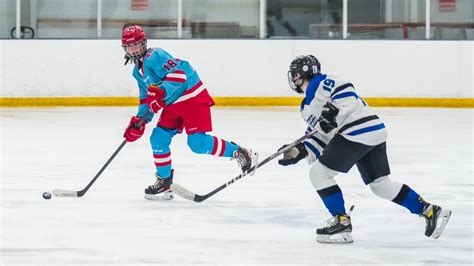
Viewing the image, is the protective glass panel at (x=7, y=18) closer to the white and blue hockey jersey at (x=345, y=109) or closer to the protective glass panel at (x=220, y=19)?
the protective glass panel at (x=220, y=19)

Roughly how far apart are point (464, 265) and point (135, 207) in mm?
1639

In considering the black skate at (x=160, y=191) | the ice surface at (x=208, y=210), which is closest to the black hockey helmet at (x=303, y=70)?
the ice surface at (x=208, y=210)

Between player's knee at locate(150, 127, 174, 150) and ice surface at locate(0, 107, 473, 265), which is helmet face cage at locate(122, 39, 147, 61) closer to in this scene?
player's knee at locate(150, 127, 174, 150)

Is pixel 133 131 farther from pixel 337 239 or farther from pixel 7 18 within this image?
pixel 7 18

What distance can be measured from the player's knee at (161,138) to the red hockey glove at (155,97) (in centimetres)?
16

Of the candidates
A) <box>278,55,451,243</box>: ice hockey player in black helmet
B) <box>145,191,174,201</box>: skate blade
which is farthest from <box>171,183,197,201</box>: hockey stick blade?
<box>278,55,451,243</box>: ice hockey player in black helmet

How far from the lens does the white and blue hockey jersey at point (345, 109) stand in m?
3.38

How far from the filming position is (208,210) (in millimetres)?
4180

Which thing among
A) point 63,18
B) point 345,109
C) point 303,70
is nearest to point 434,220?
point 345,109

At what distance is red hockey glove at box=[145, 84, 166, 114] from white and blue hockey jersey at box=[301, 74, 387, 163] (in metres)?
1.04

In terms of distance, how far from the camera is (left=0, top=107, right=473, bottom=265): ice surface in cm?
325

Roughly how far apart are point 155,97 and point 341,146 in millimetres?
1184

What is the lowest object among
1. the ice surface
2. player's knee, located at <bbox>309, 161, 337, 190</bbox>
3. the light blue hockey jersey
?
the ice surface

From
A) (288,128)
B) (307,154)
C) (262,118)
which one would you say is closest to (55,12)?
(262,118)
